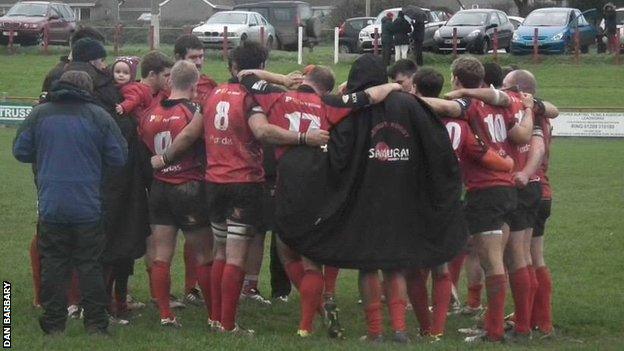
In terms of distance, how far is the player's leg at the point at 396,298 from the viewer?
8398 mm

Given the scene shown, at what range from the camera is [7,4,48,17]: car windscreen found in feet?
139

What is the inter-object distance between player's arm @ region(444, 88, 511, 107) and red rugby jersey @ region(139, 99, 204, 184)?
6.36 ft

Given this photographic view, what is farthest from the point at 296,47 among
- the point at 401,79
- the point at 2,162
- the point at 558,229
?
the point at 401,79

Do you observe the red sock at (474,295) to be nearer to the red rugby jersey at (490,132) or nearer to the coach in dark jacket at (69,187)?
the red rugby jersey at (490,132)

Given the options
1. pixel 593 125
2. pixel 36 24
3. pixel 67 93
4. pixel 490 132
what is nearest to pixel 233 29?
pixel 36 24

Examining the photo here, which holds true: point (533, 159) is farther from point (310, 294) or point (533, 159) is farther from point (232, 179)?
point (232, 179)

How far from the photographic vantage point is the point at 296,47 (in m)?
45.1

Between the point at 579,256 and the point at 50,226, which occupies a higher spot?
the point at 50,226

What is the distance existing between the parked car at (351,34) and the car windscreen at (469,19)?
11.6 feet

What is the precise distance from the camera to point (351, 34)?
139 ft

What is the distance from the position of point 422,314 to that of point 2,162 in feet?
48.0

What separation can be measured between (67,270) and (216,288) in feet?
3.75

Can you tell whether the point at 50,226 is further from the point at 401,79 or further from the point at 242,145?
the point at 401,79

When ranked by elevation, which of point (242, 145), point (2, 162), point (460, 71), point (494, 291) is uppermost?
point (460, 71)
